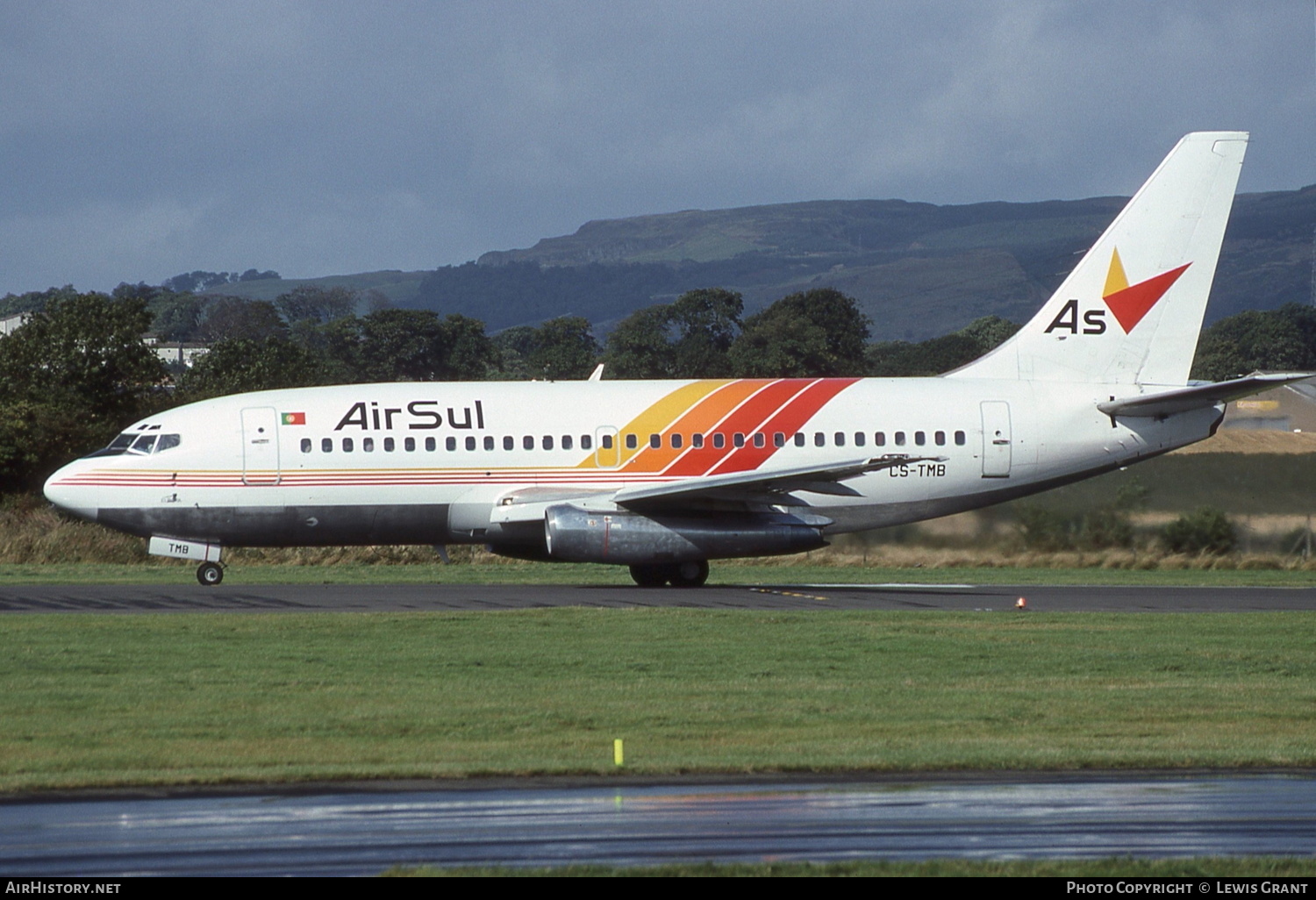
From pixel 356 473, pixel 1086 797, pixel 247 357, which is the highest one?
pixel 247 357

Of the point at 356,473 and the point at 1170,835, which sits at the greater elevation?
the point at 356,473

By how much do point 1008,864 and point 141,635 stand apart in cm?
1395

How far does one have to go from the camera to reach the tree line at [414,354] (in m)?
48.9

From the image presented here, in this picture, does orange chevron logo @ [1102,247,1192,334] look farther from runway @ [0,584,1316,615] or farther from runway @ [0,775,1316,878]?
runway @ [0,775,1316,878]

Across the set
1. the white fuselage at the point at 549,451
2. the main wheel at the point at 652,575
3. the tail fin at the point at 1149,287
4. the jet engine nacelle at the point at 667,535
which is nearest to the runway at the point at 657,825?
the jet engine nacelle at the point at 667,535

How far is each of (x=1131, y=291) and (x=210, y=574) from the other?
18.2 meters

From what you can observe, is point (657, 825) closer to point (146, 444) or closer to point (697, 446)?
point (697, 446)

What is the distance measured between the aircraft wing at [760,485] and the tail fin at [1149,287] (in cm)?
467

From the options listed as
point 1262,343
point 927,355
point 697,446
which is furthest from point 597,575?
point 1262,343

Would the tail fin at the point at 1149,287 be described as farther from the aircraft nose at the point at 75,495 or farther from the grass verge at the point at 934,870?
the grass verge at the point at 934,870

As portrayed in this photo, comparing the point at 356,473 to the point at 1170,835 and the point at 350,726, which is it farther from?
the point at 1170,835

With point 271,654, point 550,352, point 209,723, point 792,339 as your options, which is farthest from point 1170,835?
point 550,352

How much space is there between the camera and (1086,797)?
1138 cm

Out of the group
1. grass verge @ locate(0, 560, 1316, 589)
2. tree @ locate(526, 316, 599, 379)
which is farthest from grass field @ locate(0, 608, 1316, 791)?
tree @ locate(526, 316, 599, 379)
